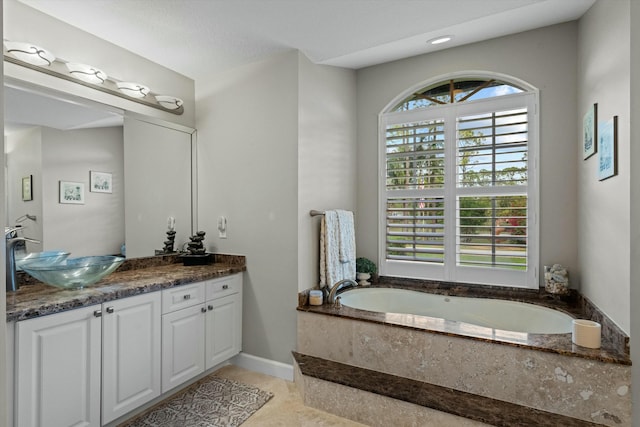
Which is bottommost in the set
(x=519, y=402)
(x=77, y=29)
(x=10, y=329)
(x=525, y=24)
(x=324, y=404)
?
(x=324, y=404)

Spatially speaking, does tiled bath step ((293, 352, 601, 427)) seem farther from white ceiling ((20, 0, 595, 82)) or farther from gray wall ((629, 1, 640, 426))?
white ceiling ((20, 0, 595, 82))

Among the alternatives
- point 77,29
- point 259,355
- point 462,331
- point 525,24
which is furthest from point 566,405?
point 77,29

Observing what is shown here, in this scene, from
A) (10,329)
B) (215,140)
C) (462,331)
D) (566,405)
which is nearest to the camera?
(10,329)

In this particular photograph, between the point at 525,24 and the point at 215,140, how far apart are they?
2621 mm

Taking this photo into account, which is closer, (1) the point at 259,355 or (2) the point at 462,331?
(2) the point at 462,331

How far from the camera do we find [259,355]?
2811mm

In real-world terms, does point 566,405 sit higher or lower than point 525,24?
lower

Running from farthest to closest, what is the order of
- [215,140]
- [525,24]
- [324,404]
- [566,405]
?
[215,140] → [525,24] → [324,404] → [566,405]

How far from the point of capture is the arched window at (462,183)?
271 cm

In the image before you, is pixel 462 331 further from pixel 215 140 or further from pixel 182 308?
pixel 215 140

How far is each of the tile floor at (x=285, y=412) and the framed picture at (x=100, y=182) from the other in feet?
5.72

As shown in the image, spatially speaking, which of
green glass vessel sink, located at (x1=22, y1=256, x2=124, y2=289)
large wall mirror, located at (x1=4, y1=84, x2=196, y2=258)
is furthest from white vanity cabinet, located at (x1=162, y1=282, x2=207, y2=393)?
large wall mirror, located at (x1=4, y1=84, x2=196, y2=258)

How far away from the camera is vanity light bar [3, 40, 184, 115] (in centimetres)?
197

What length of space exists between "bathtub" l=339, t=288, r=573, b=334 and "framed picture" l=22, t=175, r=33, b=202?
2273mm
